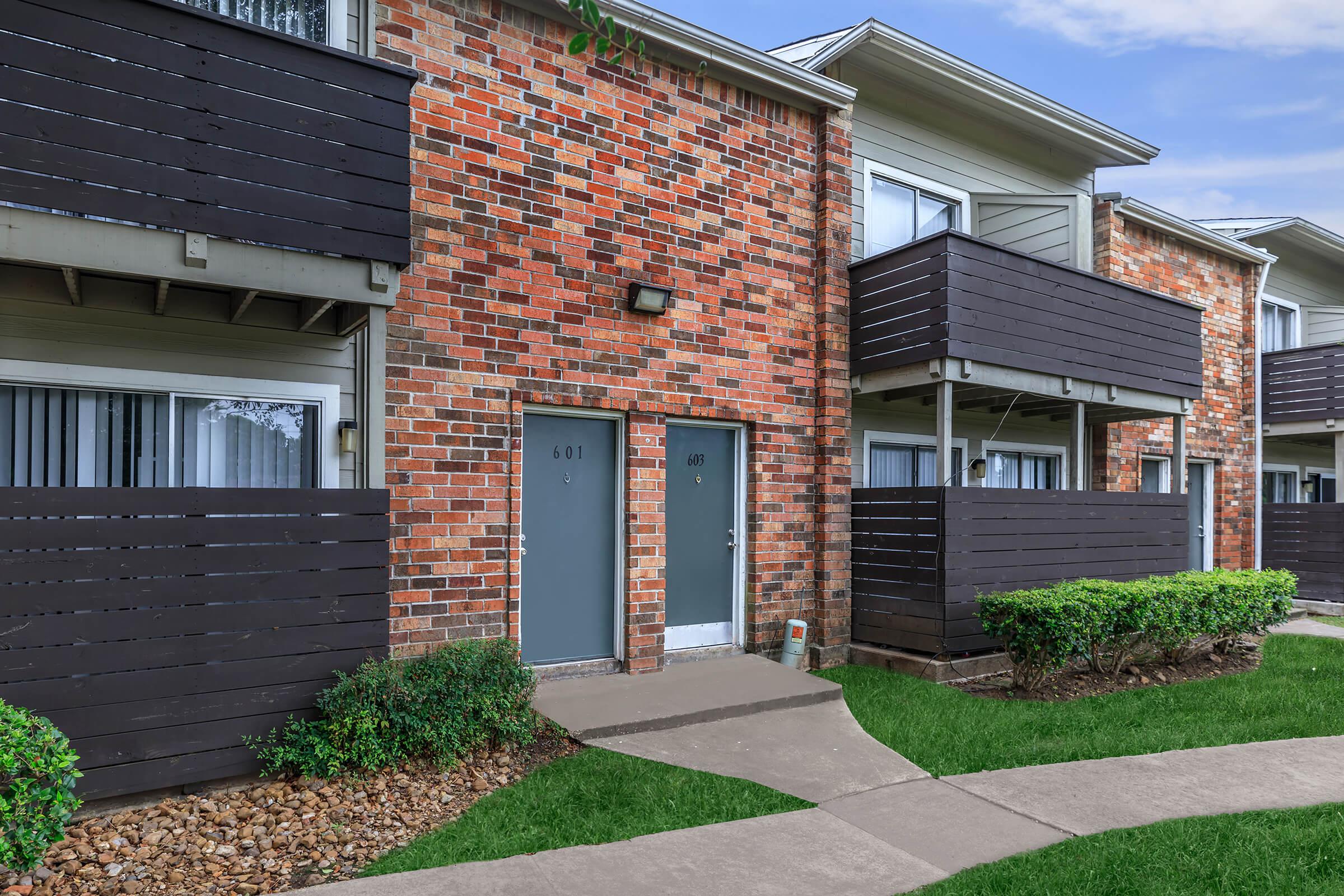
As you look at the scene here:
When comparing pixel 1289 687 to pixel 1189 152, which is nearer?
pixel 1289 687

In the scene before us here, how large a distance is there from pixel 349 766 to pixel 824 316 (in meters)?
5.99

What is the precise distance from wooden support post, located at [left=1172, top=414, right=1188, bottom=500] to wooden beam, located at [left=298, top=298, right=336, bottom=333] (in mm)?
9743

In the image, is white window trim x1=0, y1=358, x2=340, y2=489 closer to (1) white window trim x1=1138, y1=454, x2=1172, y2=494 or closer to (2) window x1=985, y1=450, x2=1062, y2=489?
(2) window x1=985, y1=450, x2=1062, y2=489

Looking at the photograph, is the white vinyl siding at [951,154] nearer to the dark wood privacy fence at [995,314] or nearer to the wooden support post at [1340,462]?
the dark wood privacy fence at [995,314]

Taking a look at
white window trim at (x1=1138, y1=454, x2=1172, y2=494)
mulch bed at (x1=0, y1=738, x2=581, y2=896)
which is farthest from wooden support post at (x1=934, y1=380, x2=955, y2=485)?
white window trim at (x1=1138, y1=454, x2=1172, y2=494)

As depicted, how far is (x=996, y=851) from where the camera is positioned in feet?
14.1

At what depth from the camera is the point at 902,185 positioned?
1008 cm

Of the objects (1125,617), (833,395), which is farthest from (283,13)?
(1125,617)

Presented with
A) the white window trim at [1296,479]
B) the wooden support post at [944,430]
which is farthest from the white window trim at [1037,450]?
the white window trim at [1296,479]

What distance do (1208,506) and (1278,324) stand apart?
4.34 metres

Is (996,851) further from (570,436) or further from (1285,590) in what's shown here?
(1285,590)

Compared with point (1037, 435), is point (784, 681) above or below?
below

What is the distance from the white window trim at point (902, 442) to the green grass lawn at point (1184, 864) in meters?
4.98

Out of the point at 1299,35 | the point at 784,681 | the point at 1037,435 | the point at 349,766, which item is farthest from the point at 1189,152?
the point at 349,766
